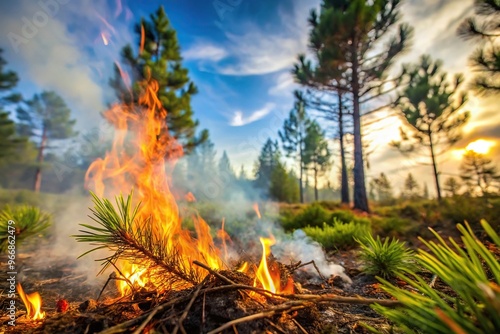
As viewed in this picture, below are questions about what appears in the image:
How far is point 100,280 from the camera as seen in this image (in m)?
2.83

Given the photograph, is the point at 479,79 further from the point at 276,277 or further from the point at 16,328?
the point at 16,328

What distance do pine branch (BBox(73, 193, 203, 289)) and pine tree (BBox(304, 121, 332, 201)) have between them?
97.7 feet

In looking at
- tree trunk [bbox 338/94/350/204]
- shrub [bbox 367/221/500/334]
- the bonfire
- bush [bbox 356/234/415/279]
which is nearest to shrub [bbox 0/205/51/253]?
the bonfire

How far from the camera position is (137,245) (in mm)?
1348

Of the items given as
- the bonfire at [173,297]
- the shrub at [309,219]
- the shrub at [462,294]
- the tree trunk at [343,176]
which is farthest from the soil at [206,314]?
the tree trunk at [343,176]

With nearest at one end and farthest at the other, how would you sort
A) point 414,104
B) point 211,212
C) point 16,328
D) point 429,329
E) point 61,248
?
point 429,329 < point 16,328 < point 61,248 < point 211,212 < point 414,104

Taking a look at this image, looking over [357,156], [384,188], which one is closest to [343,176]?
[357,156]

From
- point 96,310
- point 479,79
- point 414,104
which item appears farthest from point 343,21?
point 96,310

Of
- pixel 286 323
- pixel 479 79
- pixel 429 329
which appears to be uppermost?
pixel 479 79

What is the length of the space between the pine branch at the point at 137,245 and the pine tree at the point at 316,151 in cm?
2978

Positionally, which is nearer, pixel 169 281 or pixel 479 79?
pixel 169 281

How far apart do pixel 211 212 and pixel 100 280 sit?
317 inches

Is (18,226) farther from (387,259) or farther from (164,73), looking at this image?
(164,73)

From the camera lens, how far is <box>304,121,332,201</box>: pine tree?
3153 centimetres
